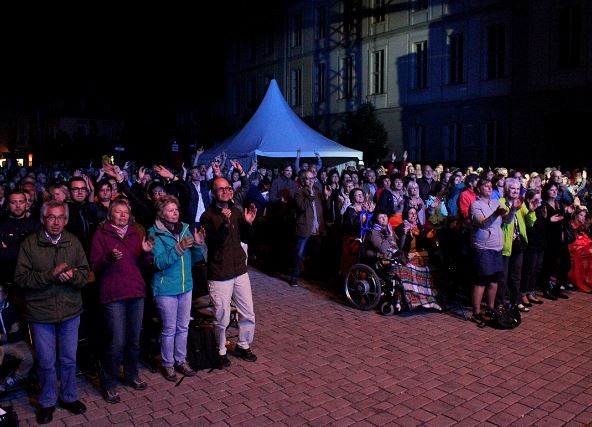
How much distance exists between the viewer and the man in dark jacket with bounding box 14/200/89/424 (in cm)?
439

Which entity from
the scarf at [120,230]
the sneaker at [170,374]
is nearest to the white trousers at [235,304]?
the sneaker at [170,374]

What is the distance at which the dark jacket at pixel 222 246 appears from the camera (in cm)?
552

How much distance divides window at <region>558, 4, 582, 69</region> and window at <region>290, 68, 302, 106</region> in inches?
638

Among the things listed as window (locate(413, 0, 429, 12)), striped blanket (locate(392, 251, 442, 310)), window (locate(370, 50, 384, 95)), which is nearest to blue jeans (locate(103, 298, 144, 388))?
striped blanket (locate(392, 251, 442, 310))

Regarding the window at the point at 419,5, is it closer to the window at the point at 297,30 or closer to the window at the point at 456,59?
the window at the point at 456,59

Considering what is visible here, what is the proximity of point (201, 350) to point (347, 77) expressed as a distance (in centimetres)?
2639

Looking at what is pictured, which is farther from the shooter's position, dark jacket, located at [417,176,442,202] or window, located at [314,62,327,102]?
window, located at [314,62,327,102]

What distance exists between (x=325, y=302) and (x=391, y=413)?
371cm

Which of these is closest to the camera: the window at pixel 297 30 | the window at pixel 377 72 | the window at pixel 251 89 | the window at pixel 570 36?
the window at pixel 570 36

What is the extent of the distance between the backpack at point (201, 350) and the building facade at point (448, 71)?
18.4 m

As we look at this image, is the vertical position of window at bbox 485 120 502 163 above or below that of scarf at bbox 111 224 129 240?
above

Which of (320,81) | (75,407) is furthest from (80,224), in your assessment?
(320,81)

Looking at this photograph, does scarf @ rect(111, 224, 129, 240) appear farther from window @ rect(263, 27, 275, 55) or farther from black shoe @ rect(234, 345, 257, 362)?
window @ rect(263, 27, 275, 55)

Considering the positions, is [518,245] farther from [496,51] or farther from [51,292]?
[496,51]
